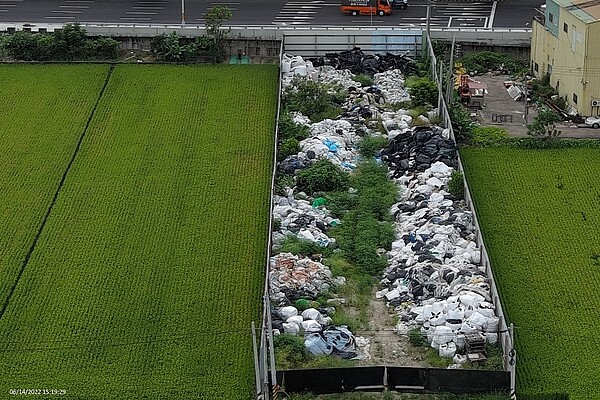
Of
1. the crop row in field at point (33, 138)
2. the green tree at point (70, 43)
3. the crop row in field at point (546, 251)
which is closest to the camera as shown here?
the crop row in field at point (546, 251)

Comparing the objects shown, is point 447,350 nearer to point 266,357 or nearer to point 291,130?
point 266,357

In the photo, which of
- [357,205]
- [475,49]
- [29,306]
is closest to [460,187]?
[357,205]

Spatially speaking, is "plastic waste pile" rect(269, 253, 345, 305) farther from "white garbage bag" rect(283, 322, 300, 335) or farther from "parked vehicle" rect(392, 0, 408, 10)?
"parked vehicle" rect(392, 0, 408, 10)

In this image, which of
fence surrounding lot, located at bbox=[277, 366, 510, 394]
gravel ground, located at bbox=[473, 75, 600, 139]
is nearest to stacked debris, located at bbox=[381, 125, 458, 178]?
gravel ground, located at bbox=[473, 75, 600, 139]

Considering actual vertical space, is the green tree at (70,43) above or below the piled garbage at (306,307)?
above

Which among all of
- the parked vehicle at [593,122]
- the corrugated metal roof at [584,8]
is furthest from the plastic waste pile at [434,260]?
the corrugated metal roof at [584,8]

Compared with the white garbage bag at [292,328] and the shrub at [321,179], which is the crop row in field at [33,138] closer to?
the white garbage bag at [292,328]

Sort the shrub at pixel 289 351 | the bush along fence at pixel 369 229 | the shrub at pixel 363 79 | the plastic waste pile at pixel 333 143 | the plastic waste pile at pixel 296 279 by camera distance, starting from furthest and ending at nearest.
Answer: the shrub at pixel 363 79, the plastic waste pile at pixel 333 143, the plastic waste pile at pixel 296 279, the bush along fence at pixel 369 229, the shrub at pixel 289 351

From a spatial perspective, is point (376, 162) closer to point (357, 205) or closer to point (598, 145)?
point (357, 205)

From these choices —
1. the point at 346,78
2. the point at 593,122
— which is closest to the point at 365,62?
the point at 346,78
